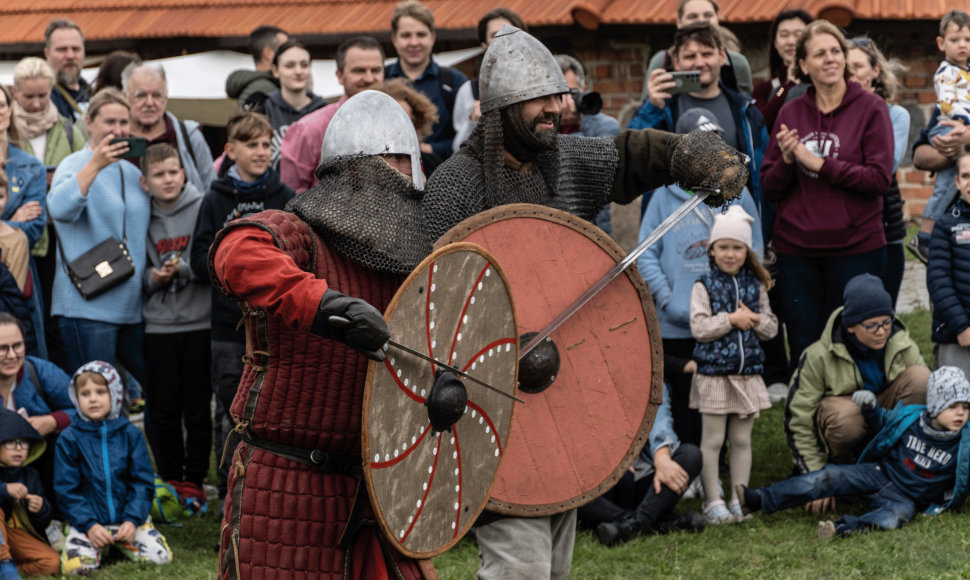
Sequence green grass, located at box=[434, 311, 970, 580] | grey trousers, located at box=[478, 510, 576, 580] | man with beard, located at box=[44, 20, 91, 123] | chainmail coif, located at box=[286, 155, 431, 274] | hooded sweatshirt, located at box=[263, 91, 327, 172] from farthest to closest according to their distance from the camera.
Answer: man with beard, located at box=[44, 20, 91, 123] → hooded sweatshirt, located at box=[263, 91, 327, 172] → green grass, located at box=[434, 311, 970, 580] → grey trousers, located at box=[478, 510, 576, 580] → chainmail coif, located at box=[286, 155, 431, 274]

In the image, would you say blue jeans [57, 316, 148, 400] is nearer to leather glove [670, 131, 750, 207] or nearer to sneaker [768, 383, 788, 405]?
leather glove [670, 131, 750, 207]

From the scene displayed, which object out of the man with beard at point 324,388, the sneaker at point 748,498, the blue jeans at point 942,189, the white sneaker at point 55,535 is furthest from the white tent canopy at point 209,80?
the man with beard at point 324,388

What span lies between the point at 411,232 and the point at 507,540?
927mm

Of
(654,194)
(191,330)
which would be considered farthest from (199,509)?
(654,194)

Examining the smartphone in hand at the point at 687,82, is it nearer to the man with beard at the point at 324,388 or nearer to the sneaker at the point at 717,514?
the sneaker at the point at 717,514

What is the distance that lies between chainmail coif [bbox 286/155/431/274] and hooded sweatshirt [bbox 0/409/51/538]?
2.58 metres

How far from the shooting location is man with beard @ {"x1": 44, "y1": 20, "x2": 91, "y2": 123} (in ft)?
24.2

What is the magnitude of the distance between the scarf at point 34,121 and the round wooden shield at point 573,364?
3747mm

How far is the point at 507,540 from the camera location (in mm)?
3803

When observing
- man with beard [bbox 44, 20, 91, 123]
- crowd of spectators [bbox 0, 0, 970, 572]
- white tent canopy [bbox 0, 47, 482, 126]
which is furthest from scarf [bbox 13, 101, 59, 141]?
white tent canopy [bbox 0, 47, 482, 126]

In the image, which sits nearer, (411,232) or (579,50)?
(411,232)

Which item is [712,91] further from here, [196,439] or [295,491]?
[295,491]

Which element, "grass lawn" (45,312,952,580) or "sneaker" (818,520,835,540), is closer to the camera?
"grass lawn" (45,312,952,580)

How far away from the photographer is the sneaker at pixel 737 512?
5.77 m
